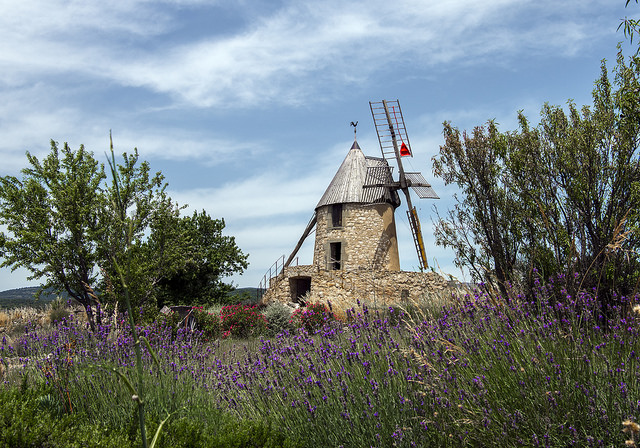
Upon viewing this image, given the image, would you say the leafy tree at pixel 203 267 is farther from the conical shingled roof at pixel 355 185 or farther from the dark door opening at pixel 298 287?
the conical shingled roof at pixel 355 185

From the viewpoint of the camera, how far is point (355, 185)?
77.2ft

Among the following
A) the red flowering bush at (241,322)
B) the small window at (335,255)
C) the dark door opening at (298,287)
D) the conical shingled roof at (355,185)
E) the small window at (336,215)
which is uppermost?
the conical shingled roof at (355,185)

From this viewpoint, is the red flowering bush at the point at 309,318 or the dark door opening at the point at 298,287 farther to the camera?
the dark door opening at the point at 298,287

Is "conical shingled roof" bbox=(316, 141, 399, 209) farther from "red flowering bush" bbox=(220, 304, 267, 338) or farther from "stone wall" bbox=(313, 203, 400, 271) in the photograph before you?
"red flowering bush" bbox=(220, 304, 267, 338)

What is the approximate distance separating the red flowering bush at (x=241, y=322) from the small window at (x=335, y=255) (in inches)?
268

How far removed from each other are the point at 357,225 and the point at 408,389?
1866cm

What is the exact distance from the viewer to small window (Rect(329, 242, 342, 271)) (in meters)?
22.8

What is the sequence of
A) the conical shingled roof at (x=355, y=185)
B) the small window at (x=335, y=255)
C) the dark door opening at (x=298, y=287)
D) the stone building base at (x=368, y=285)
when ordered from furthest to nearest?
1. the dark door opening at (x=298, y=287)
2. the conical shingled roof at (x=355, y=185)
3. the small window at (x=335, y=255)
4. the stone building base at (x=368, y=285)

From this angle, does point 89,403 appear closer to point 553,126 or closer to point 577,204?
point 577,204

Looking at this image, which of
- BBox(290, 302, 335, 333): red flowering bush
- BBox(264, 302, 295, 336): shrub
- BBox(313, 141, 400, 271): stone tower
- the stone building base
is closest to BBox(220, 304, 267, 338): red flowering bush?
BBox(264, 302, 295, 336): shrub

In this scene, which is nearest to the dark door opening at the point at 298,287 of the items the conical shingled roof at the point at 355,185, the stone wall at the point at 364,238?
the stone wall at the point at 364,238

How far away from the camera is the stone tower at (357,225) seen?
73.5 feet

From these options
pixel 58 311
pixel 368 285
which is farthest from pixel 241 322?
pixel 58 311

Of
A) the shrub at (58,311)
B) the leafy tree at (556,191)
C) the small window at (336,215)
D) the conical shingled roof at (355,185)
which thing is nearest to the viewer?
the leafy tree at (556,191)
